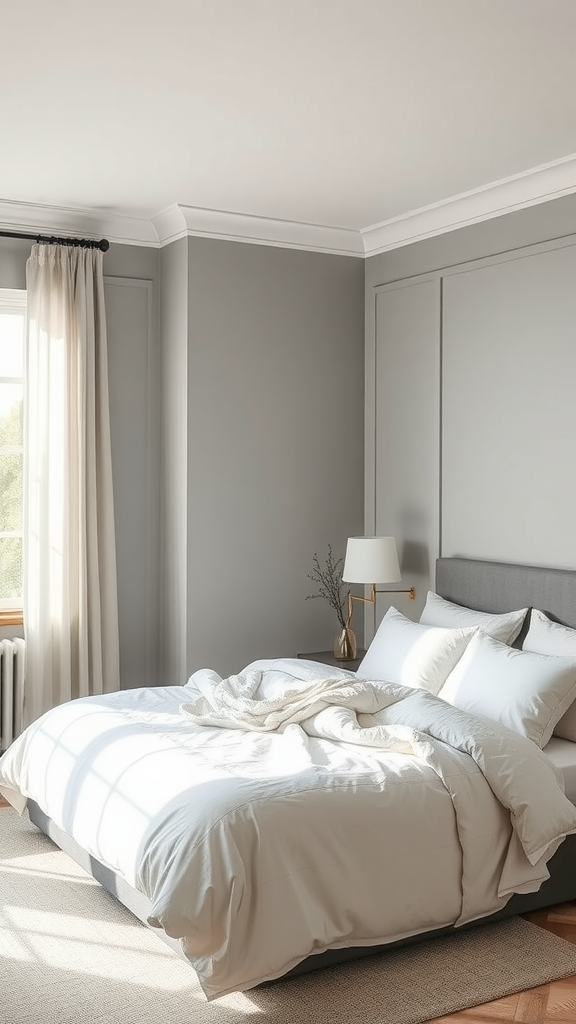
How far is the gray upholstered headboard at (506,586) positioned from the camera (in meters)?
4.48

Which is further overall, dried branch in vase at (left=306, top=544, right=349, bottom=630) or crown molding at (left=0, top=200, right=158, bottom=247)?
dried branch in vase at (left=306, top=544, right=349, bottom=630)

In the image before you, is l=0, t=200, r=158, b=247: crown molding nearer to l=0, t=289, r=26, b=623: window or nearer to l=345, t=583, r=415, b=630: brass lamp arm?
l=0, t=289, r=26, b=623: window

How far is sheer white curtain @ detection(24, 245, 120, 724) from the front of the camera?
534cm

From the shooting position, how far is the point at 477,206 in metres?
5.05

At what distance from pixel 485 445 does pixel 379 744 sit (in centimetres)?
203

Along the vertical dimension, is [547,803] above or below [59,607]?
below

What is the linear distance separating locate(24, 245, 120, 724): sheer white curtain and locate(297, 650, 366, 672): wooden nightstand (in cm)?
104

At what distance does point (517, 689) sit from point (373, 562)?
1.47 meters

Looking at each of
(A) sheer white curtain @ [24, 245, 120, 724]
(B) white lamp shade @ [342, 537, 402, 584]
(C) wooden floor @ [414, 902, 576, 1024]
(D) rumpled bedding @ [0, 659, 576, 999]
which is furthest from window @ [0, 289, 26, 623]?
(C) wooden floor @ [414, 902, 576, 1024]

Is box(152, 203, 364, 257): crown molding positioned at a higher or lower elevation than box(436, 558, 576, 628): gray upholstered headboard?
higher

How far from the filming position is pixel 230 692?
4172 mm

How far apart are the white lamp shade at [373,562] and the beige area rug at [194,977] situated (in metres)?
2.07

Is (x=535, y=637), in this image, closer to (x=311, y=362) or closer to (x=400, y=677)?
(x=400, y=677)

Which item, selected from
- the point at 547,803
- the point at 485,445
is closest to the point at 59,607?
the point at 485,445
